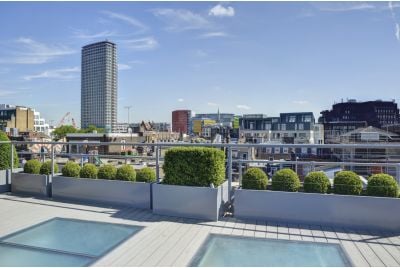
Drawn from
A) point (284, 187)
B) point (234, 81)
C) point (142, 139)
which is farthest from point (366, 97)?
point (284, 187)

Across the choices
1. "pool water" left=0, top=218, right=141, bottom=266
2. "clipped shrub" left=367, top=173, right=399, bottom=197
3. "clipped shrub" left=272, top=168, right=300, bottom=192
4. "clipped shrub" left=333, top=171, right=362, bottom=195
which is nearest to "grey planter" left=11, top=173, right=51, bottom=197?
"pool water" left=0, top=218, right=141, bottom=266

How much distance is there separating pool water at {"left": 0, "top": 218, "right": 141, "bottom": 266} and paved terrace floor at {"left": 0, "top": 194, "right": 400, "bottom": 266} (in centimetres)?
18

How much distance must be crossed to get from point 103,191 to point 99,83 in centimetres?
12622

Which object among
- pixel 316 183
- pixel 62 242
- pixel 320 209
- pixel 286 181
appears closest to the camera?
pixel 62 242

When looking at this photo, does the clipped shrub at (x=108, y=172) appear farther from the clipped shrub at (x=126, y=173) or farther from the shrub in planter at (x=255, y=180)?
the shrub in planter at (x=255, y=180)

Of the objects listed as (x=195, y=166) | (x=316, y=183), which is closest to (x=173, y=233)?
(x=195, y=166)

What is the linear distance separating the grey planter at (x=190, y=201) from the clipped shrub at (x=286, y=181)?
837 millimetres

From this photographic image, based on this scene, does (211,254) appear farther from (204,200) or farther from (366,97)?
(366,97)

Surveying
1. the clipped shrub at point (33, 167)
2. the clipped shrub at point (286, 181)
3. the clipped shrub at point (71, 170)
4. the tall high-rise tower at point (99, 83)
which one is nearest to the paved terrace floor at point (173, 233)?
the clipped shrub at point (286, 181)

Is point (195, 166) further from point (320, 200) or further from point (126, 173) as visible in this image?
point (320, 200)

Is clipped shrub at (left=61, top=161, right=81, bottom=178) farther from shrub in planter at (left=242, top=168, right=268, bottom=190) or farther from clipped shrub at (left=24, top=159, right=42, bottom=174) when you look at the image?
shrub in planter at (left=242, top=168, right=268, bottom=190)

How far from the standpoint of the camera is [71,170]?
636 centimetres

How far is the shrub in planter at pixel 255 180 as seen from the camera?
196 inches

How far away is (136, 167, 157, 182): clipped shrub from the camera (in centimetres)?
569
